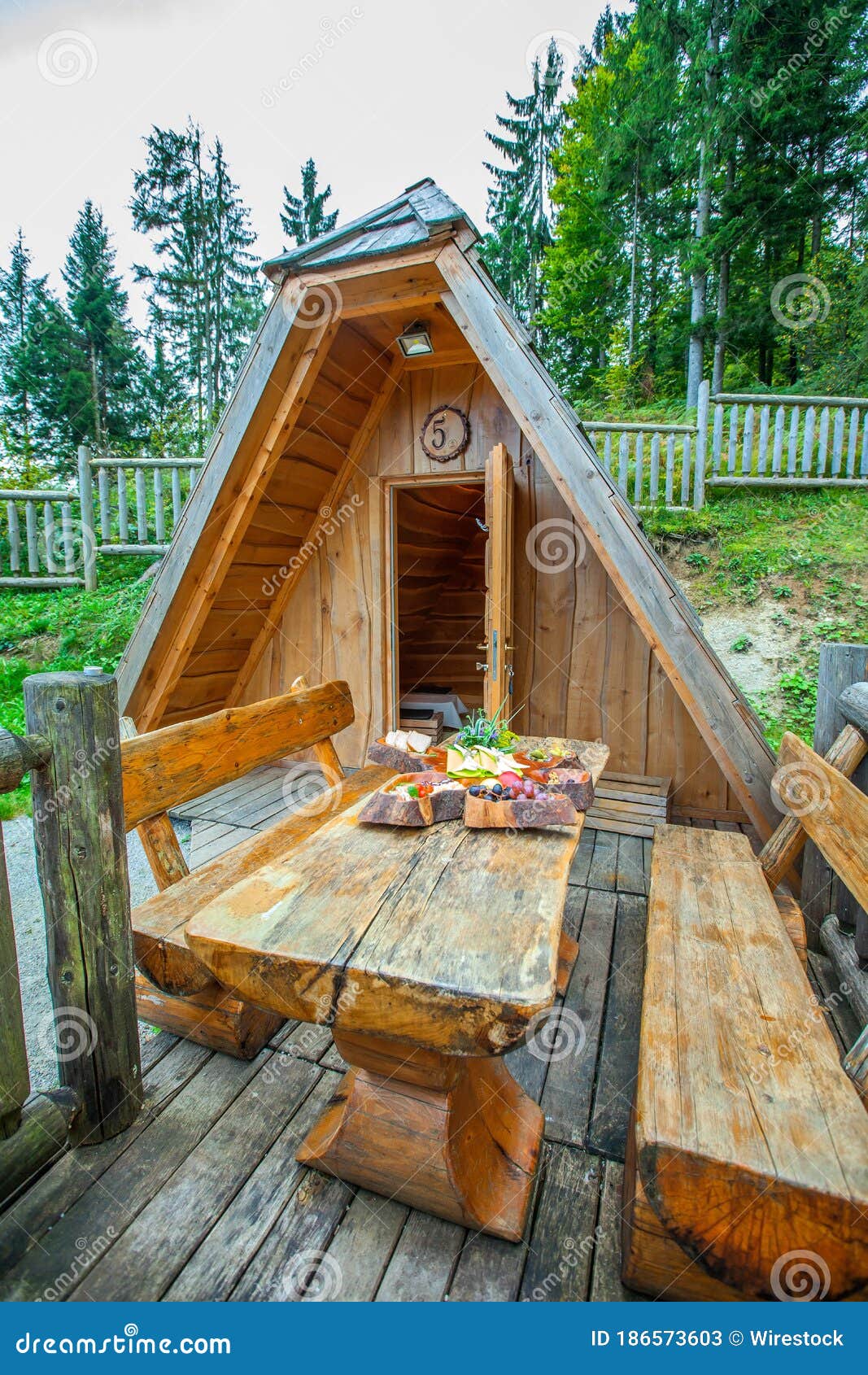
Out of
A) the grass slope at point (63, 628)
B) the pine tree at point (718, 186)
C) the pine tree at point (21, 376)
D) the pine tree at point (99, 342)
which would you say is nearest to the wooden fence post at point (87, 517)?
the grass slope at point (63, 628)

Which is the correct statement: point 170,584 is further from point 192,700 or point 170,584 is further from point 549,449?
point 549,449

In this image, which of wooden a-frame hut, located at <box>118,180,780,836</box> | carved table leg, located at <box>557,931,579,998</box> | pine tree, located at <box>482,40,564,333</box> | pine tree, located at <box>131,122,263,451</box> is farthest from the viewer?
pine tree, located at <box>482,40,564,333</box>

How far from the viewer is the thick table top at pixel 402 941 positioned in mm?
1065

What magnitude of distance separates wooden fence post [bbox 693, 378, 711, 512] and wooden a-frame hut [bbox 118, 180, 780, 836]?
2.96 meters

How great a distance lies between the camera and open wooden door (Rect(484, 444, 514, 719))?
11.2 feet

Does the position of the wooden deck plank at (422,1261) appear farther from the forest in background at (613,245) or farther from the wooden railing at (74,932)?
the forest in background at (613,245)

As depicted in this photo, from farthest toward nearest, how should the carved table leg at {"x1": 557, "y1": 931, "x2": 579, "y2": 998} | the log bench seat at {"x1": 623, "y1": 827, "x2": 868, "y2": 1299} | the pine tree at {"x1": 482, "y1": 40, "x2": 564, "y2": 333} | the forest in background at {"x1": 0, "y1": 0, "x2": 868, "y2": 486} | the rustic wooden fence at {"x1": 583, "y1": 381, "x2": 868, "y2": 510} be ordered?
the pine tree at {"x1": 482, "y1": 40, "x2": 564, "y2": 333}, the forest in background at {"x1": 0, "y1": 0, "x2": 868, "y2": 486}, the rustic wooden fence at {"x1": 583, "y1": 381, "x2": 868, "y2": 510}, the carved table leg at {"x1": 557, "y1": 931, "x2": 579, "y2": 998}, the log bench seat at {"x1": 623, "y1": 827, "x2": 868, "y2": 1299}

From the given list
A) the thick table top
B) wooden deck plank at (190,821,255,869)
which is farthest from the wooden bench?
wooden deck plank at (190,821,255,869)

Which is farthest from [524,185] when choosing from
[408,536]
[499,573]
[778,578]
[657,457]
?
[499,573]

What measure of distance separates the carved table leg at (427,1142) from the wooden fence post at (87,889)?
54 centimetres

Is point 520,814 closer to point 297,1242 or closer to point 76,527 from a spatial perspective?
point 297,1242

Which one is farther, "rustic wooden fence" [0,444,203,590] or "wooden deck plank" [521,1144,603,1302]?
"rustic wooden fence" [0,444,203,590]

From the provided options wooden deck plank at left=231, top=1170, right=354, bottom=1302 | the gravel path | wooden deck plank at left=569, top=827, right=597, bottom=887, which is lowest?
the gravel path

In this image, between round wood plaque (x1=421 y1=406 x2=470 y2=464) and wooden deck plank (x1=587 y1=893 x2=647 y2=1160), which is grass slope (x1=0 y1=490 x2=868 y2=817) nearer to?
round wood plaque (x1=421 y1=406 x2=470 y2=464)
